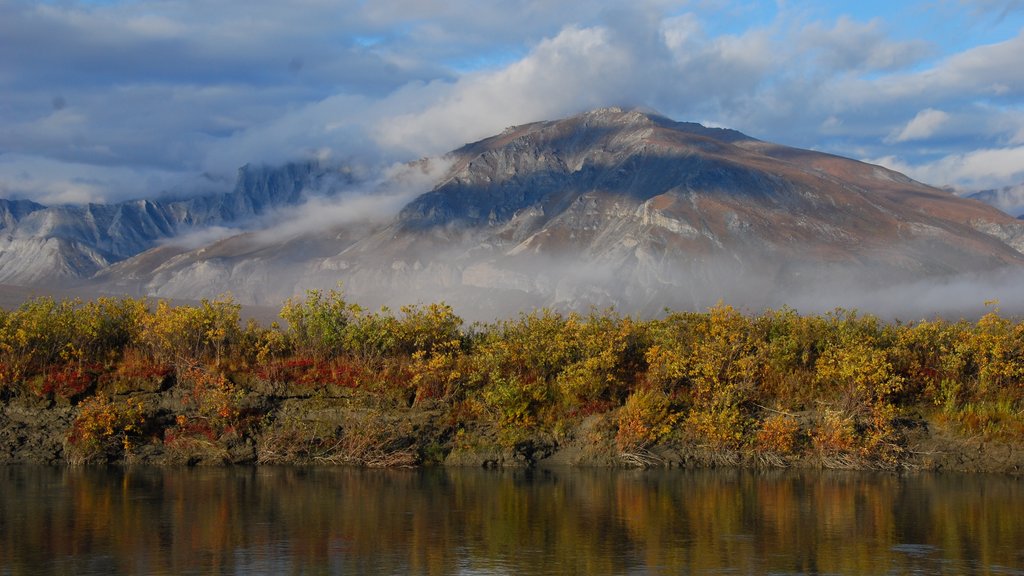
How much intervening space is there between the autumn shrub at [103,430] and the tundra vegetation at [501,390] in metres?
0.09

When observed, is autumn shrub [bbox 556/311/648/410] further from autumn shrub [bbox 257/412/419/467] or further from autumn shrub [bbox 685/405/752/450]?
autumn shrub [bbox 257/412/419/467]

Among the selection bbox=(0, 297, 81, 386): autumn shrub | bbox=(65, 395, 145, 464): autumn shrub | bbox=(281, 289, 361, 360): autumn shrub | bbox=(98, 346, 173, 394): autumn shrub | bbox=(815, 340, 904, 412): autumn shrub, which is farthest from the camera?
bbox=(281, 289, 361, 360): autumn shrub

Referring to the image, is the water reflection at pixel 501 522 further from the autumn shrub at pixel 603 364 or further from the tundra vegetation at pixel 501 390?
the autumn shrub at pixel 603 364

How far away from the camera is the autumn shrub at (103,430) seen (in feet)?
143

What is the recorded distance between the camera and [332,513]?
33.1 metres

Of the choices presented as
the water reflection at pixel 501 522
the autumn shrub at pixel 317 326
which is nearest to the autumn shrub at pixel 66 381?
the water reflection at pixel 501 522

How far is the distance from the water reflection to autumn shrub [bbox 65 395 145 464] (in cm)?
172

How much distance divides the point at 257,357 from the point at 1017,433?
33.9m

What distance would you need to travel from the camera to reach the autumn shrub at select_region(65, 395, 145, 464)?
4369cm

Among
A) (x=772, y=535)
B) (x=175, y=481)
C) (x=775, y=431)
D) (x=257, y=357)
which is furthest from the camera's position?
(x=257, y=357)

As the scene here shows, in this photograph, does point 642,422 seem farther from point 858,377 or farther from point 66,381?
point 66,381

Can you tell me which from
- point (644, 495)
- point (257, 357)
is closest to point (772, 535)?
point (644, 495)

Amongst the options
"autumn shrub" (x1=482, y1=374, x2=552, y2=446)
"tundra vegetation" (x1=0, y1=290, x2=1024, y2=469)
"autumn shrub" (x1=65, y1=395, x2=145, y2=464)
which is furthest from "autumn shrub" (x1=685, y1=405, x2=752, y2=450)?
"autumn shrub" (x1=65, y1=395, x2=145, y2=464)

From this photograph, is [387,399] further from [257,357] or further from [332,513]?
[332,513]
